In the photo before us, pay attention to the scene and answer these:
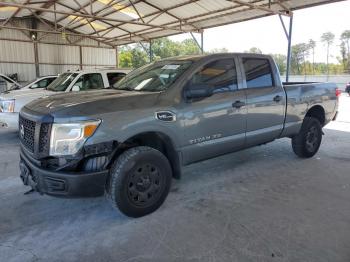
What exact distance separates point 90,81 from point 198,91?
17.9ft

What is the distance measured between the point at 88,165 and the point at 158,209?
103 centimetres

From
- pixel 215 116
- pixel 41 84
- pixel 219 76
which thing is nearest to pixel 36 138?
pixel 215 116

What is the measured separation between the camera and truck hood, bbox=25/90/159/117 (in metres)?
2.96

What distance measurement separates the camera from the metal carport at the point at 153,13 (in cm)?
1116

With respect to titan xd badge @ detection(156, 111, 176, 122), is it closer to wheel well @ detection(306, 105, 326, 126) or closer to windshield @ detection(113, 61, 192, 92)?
windshield @ detection(113, 61, 192, 92)

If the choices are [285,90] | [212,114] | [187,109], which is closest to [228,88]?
[212,114]

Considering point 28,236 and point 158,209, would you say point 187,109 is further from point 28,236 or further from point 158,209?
point 28,236

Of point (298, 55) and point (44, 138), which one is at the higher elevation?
point (298, 55)

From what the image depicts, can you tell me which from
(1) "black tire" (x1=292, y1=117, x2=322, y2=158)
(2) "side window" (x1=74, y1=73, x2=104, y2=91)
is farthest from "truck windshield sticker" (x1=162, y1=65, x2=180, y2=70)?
(2) "side window" (x1=74, y1=73, x2=104, y2=91)

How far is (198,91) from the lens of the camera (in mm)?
3488

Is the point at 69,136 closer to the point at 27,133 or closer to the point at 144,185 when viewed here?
the point at 27,133

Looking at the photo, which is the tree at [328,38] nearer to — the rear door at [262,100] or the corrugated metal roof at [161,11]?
the corrugated metal roof at [161,11]

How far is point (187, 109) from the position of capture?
141 inches

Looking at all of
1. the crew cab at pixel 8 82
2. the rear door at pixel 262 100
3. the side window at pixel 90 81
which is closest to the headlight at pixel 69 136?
the rear door at pixel 262 100
